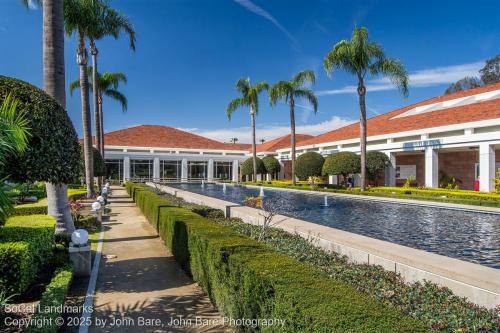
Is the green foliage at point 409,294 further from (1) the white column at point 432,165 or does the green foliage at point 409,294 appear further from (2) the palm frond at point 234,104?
(2) the palm frond at point 234,104

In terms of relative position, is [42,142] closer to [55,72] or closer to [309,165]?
[55,72]

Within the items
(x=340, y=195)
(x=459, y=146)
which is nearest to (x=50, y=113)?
(x=340, y=195)

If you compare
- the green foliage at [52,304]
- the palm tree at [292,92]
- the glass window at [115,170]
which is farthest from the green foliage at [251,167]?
the green foliage at [52,304]

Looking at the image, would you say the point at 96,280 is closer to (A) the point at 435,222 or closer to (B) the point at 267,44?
A: (A) the point at 435,222

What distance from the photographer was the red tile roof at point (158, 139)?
46.3 meters

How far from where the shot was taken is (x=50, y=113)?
550 cm

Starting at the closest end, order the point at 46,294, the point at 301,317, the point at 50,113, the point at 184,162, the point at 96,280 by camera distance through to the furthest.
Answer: the point at 301,317, the point at 46,294, the point at 50,113, the point at 96,280, the point at 184,162

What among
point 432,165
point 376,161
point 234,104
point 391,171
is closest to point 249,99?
point 234,104

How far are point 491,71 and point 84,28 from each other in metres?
63.8

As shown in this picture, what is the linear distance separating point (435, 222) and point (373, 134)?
1791cm

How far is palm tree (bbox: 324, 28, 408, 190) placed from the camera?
862 inches

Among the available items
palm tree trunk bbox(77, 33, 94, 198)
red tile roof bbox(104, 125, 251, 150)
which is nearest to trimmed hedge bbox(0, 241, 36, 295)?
palm tree trunk bbox(77, 33, 94, 198)

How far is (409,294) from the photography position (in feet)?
13.3

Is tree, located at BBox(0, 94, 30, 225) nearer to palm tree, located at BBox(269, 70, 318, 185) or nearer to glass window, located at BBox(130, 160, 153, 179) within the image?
palm tree, located at BBox(269, 70, 318, 185)
